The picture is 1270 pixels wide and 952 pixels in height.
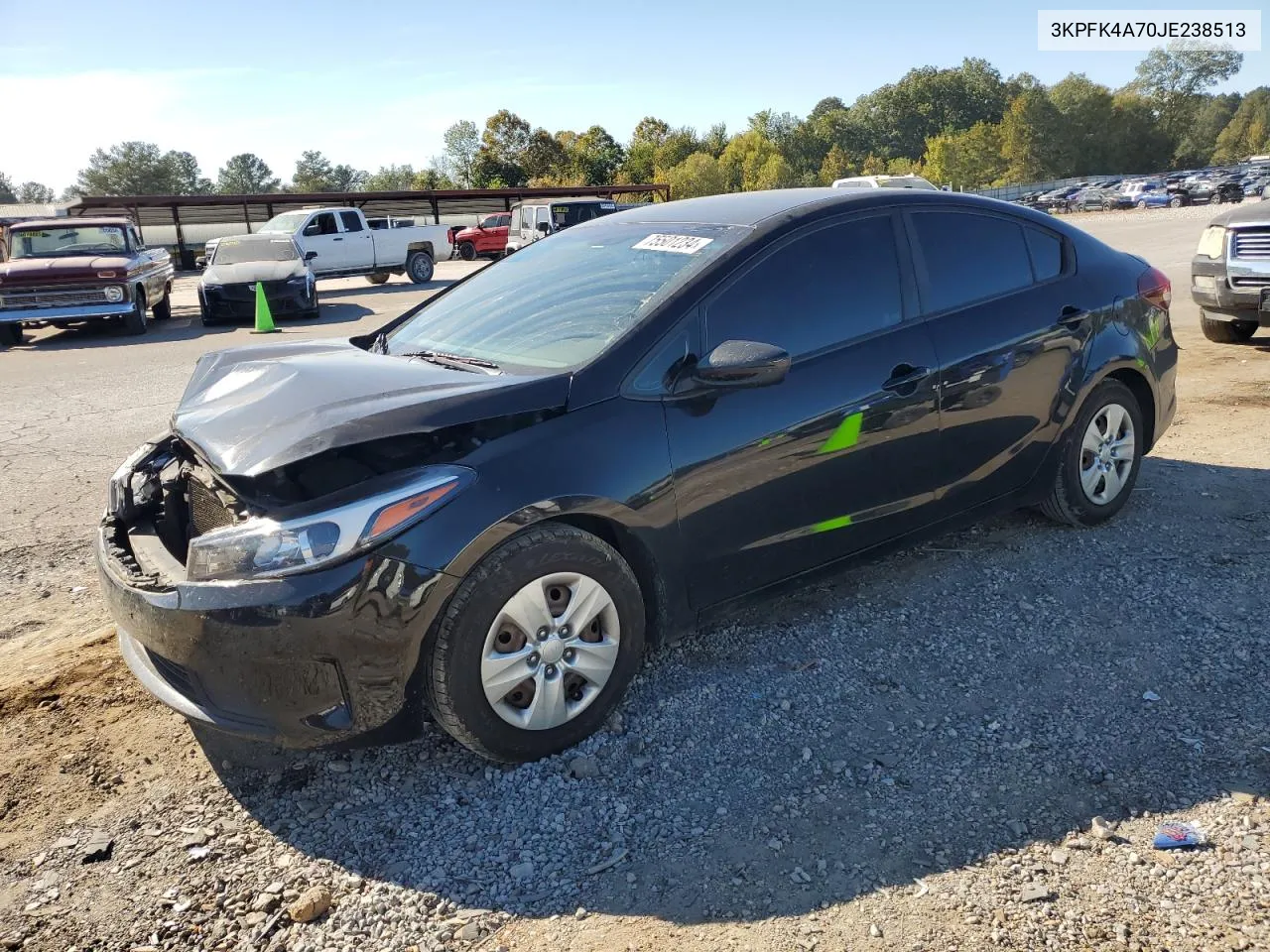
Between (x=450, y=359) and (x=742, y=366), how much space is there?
1.15 meters

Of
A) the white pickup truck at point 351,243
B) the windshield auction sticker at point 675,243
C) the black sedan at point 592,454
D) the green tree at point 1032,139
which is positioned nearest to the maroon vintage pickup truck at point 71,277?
the white pickup truck at point 351,243

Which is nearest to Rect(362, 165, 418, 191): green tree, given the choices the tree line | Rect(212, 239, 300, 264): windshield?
the tree line

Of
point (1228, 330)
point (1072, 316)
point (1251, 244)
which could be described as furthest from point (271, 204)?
point (1072, 316)

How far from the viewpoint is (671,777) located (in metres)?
3.02

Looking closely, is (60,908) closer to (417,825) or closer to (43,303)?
(417,825)

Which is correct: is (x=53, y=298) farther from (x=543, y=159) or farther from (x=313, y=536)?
(x=543, y=159)

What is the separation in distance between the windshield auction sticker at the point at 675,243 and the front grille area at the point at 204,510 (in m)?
1.84

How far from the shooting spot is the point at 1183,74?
4806 inches

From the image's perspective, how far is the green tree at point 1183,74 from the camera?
12106cm

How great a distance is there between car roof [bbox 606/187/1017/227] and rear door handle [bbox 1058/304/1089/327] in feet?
1.95

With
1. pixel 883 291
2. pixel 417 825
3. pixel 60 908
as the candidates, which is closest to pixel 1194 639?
pixel 883 291

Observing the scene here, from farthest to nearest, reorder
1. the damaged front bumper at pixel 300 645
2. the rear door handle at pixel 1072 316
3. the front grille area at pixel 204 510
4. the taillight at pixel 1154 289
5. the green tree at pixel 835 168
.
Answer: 1. the green tree at pixel 835 168
2. the taillight at pixel 1154 289
3. the rear door handle at pixel 1072 316
4. the front grille area at pixel 204 510
5. the damaged front bumper at pixel 300 645

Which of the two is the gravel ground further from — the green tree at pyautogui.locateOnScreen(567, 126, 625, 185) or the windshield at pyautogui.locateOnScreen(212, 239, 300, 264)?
the green tree at pyautogui.locateOnScreen(567, 126, 625, 185)

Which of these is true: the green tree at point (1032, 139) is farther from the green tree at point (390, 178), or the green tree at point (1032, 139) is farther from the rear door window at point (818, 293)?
the rear door window at point (818, 293)
